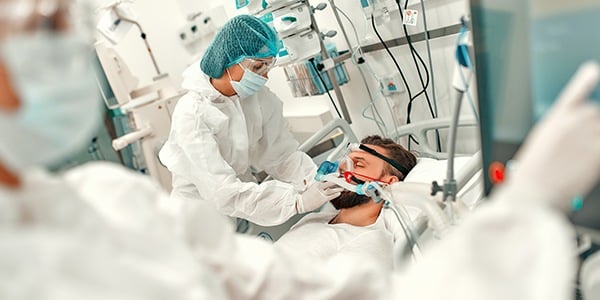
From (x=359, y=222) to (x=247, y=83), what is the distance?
0.82m

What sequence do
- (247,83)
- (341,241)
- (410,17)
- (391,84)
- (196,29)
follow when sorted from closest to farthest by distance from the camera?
→ (341,241) → (247,83) → (410,17) → (391,84) → (196,29)

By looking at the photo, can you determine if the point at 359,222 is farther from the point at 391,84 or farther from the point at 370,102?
the point at 370,102

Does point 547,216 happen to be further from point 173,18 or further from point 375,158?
point 173,18

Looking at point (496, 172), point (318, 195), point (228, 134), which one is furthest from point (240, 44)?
point (496, 172)

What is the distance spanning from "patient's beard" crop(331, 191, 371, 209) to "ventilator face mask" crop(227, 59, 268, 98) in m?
0.64

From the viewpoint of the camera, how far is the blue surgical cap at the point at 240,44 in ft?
6.02

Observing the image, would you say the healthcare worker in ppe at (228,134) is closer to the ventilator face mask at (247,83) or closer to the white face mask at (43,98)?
the ventilator face mask at (247,83)

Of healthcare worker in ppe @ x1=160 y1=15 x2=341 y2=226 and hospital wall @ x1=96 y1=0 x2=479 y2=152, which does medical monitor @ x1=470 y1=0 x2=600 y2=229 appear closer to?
hospital wall @ x1=96 y1=0 x2=479 y2=152

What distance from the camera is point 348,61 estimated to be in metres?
2.67

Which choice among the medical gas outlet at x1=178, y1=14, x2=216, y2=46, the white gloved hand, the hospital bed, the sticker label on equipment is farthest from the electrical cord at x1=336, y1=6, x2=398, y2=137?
the white gloved hand

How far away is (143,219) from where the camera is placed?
2.16 feet

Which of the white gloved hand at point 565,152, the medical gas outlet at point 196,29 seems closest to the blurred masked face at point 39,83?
the white gloved hand at point 565,152

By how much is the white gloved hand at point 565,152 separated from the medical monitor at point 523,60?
0.22 meters

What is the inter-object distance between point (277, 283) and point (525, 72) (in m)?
0.62
